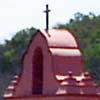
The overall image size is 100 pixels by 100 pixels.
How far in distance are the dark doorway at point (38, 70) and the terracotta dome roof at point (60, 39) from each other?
405 millimetres

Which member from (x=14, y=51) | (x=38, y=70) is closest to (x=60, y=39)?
(x=38, y=70)

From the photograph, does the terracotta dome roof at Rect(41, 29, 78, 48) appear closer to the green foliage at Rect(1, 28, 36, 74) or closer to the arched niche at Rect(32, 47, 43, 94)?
the arched niche at Rect(32, 47, 43, 94)

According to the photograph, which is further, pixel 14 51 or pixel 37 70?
pixel 14 51

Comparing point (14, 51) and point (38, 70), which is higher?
point (38, 70)

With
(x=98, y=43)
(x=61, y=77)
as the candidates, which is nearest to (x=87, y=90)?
(x=61, y=77)

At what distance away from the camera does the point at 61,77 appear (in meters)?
11.3

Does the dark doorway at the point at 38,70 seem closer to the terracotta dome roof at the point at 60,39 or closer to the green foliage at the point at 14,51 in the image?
the terracotta dome roof at the point at 60,39

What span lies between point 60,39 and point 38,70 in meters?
0.77

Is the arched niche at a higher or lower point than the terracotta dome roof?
lower

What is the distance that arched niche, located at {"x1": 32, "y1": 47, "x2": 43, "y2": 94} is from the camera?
11828mm

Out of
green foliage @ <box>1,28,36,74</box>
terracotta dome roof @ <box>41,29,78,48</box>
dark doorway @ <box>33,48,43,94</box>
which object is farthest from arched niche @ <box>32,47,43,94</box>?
green foliage @ <box>1,28,36,74</box>

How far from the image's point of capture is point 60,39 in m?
11.5

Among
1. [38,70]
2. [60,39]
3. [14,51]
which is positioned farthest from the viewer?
[14,51]

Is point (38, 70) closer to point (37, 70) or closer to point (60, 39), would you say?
point (37, 70)
